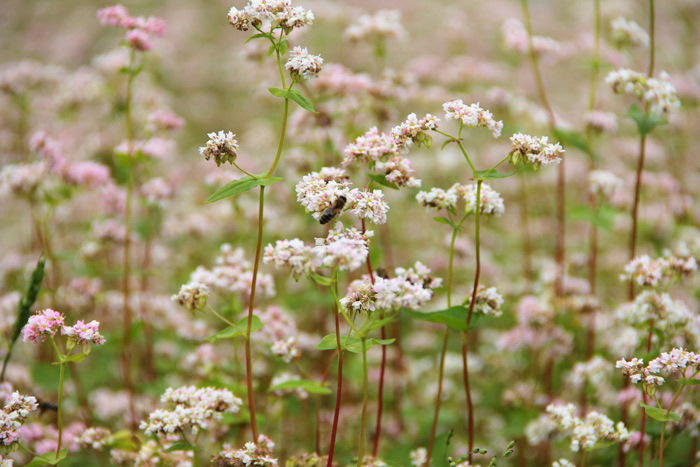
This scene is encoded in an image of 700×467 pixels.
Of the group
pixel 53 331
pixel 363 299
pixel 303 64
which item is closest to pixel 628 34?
pixel 303 64

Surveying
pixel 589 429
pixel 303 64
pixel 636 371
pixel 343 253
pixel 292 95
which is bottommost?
pixel 589 429

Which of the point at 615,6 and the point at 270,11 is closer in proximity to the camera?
the point at 270,11

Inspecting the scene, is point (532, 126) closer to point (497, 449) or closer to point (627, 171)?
point (627, 171)

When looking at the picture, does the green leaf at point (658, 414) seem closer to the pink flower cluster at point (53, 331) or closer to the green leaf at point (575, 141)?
the green leaf at point (575, 141)

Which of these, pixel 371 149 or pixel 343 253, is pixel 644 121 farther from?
pixel 343 253

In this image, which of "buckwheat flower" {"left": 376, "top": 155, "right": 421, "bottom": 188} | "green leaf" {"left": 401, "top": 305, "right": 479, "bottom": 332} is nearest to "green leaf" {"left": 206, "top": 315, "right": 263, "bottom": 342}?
"green leaf" {"left": 401, "top": 305, "right": 479, "bottom": 332}

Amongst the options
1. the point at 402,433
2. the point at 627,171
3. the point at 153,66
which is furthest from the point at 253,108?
the point at 402,433
